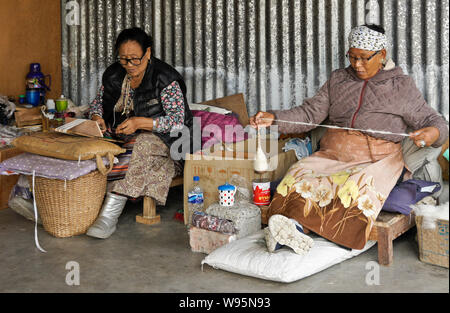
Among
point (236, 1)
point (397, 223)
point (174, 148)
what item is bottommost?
point (397, 223)

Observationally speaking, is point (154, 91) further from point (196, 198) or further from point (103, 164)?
point (196, 198)

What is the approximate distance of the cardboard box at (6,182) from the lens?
4664 mm

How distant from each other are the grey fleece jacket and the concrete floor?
760 mm

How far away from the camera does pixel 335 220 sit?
3348 mm

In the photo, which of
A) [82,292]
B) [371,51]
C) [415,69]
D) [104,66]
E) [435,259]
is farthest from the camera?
[104,66]

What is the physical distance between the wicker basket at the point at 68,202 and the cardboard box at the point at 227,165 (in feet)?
Result: 2.20

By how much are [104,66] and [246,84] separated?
66.3 inches

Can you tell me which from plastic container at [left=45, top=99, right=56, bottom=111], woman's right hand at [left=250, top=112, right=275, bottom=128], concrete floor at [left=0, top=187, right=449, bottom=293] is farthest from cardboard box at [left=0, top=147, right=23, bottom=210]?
woman's right hand at [left=250, top=112, right=275, bottom=128]

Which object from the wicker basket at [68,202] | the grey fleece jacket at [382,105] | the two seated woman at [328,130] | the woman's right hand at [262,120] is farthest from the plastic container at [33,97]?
the grey fleece jacket at [382,105]

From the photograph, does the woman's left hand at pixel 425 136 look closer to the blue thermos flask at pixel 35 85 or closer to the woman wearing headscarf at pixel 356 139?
the woman wearing headscarf at pixel 356 139

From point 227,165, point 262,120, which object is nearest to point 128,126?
point 227,165

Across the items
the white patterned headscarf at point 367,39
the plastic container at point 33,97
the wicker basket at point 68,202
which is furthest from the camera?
the plastic container at point 33,97

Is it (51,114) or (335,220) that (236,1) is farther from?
(335,220)

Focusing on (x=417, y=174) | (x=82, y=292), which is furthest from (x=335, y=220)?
(x=82, y=292)
